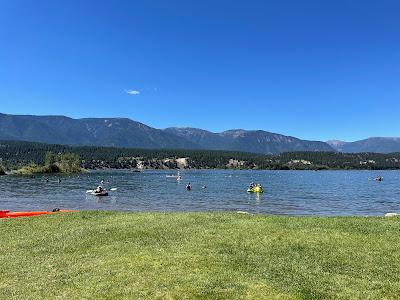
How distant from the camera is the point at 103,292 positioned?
621 inches

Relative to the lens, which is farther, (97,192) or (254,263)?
(97,192)

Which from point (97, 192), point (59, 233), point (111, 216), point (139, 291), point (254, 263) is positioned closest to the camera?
point (139, 291)

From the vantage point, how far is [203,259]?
19531 mm

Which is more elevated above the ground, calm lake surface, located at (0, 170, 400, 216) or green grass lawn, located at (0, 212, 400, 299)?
green grass lawn, located at (0, 212, 400, 299)

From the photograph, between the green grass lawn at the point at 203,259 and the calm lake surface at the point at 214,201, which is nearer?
the green grass lawn at the point at 203,259

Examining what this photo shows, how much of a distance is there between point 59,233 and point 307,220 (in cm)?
1579

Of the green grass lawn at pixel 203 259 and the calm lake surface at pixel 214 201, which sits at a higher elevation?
the green grass lawn at pixel 203 259

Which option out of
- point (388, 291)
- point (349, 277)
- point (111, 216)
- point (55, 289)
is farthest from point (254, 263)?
point (111, 216)

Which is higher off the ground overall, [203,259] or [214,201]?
[203,259]

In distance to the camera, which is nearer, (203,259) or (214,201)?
(203,259)

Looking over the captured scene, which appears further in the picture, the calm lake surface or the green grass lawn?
the calm lake surface

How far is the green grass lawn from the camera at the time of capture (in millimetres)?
15922

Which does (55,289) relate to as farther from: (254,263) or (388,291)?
(388,291)

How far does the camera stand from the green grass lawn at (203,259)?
1592 cm
